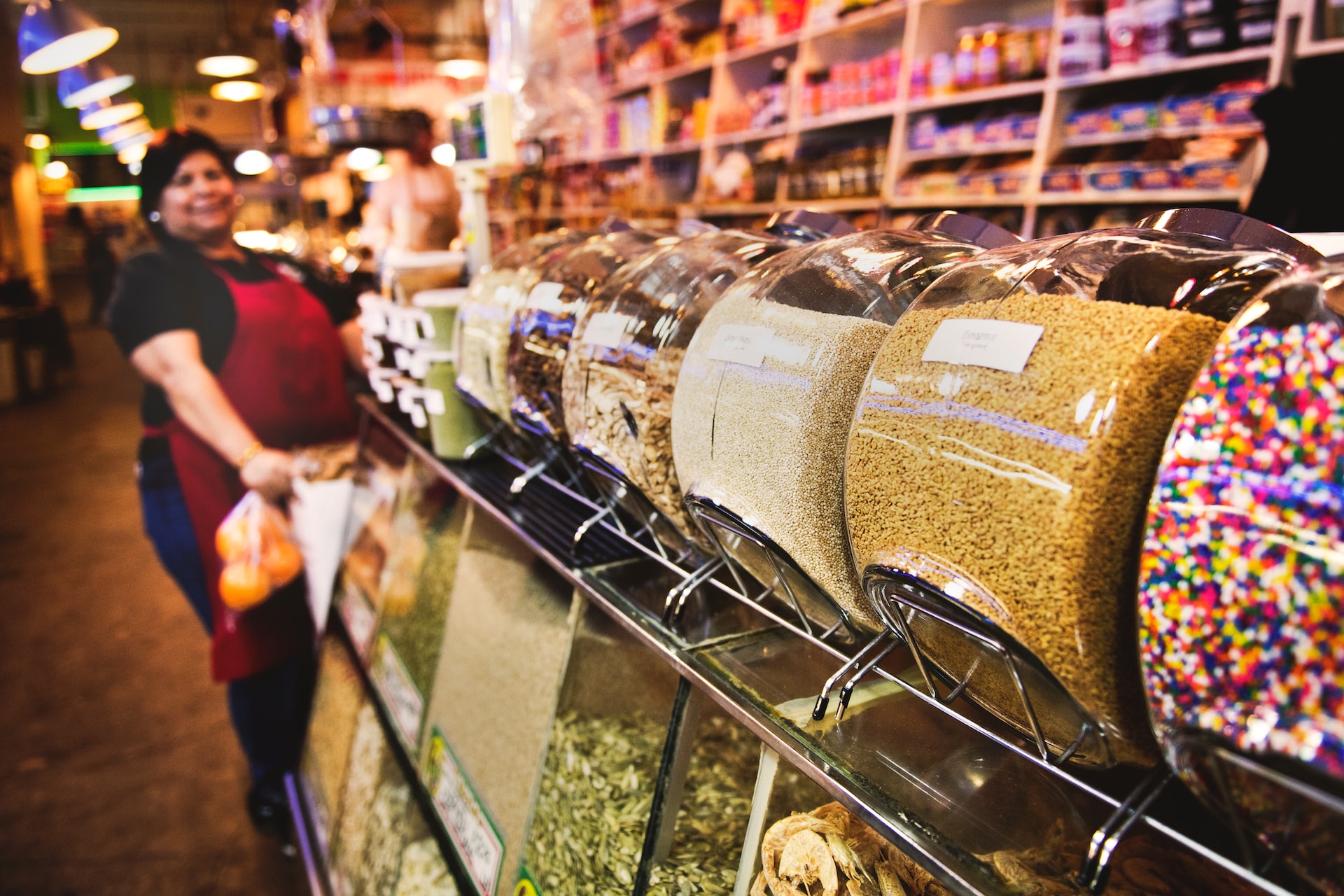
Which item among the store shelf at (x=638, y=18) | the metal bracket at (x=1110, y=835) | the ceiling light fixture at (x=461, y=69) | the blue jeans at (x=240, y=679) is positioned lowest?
the blue jeans at (x=240, y=679)

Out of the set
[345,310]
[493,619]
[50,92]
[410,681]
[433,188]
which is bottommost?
[410,681]

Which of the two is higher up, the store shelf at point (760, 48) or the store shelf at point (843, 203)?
the store shelf at point (760, 48)

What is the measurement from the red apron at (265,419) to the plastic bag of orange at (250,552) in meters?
0.08

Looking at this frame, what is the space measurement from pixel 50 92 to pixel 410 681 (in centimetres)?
1566

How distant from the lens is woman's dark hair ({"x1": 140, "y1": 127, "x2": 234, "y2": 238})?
89.3 inches

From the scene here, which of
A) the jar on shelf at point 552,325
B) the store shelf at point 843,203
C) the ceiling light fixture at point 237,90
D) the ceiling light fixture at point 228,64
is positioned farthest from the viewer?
the ceiling light fixture at point 237,90

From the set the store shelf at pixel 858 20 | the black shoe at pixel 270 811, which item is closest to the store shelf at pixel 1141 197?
the store shelf at pixel 858 20

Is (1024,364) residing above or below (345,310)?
above

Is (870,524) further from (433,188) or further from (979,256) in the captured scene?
(433,188)

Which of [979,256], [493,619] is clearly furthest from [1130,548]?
[493,619]

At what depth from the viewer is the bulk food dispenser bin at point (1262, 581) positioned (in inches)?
14.0

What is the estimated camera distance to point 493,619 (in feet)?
4.32

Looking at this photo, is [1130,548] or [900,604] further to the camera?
[900,604]

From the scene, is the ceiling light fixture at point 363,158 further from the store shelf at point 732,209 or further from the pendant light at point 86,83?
the store shelf at point 732,209
